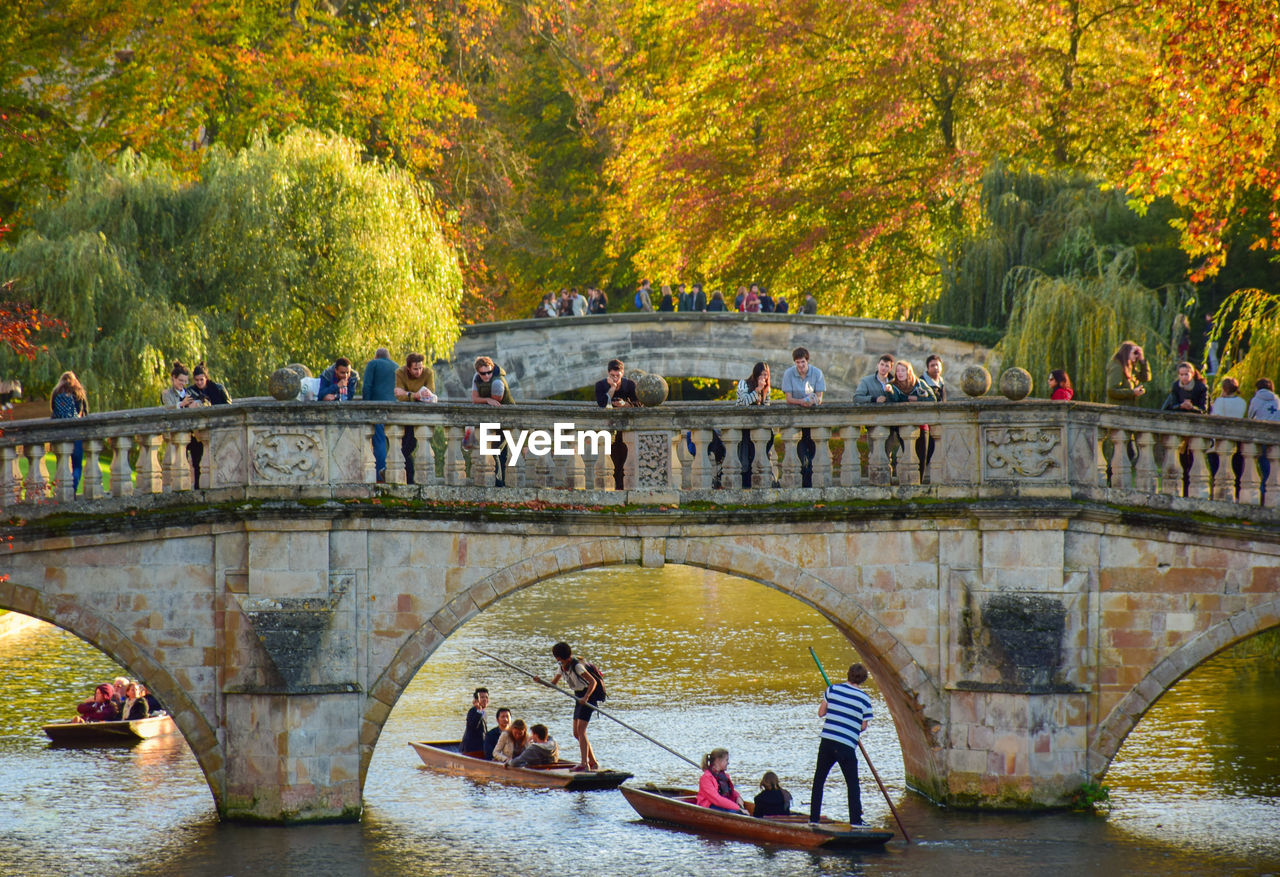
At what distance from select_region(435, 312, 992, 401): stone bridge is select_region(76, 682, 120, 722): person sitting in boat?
37.0ft

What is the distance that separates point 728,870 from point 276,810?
4.16 metres

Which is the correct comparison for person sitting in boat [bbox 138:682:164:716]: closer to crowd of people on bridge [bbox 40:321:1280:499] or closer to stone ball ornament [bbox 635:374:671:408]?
crowd of people on bridge [bbox 40:321:1280:499]

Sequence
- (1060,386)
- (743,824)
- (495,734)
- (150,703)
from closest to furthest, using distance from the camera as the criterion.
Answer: (743,824)
(1060,386)
(495,734)
(150,703)

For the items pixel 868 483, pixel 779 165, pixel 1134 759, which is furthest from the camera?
pixel 779 165

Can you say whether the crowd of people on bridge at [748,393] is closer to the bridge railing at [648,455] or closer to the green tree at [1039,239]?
the bridge railing at [648,455]

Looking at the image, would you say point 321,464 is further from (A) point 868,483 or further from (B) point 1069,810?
Result: (B) point 1069,810

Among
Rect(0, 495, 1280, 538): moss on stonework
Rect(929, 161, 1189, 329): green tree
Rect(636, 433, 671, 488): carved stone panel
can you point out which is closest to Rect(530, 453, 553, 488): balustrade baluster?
Rect(0, 495, 1280, 538): moss on stonework

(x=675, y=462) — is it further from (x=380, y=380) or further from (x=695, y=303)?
(x=695, y=303)

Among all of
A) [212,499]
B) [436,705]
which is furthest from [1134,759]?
[212,499]

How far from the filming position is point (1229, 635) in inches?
617

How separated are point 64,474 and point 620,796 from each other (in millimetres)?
6569

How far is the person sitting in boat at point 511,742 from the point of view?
61.0ft

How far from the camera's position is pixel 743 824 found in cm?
1571
